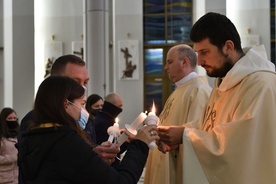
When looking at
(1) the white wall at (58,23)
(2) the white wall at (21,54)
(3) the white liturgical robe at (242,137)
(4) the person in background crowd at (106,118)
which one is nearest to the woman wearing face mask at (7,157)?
(4) the person in background crowd at (106,118)

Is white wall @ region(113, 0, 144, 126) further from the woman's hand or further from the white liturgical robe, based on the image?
the woman's hand

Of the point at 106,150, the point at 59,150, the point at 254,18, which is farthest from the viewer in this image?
the point at 254,18

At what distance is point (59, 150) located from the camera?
2258 mm

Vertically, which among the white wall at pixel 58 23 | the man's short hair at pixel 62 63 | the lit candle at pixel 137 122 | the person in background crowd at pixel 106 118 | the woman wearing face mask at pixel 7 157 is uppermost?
the white wall at pixel 58 23

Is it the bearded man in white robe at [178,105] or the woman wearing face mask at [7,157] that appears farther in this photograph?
the woman wearing face mask at [7,157]

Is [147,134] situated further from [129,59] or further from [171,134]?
[129,59]

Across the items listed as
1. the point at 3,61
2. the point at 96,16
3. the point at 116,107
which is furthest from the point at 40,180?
the point at 3,61

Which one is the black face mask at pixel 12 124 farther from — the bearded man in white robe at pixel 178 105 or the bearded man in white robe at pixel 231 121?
the bearded man in white robe at pixel 231 121

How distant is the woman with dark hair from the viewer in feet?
7.41

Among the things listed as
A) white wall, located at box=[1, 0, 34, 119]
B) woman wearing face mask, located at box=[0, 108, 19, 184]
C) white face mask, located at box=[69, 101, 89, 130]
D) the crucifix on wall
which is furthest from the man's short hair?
the crucifix on wall

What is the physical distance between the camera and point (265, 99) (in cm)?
263

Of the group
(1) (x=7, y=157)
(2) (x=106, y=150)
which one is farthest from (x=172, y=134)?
(1) (x=7, y=157)

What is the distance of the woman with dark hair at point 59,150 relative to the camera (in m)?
2.26

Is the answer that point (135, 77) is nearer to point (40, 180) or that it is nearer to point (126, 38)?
point (126, 38)
